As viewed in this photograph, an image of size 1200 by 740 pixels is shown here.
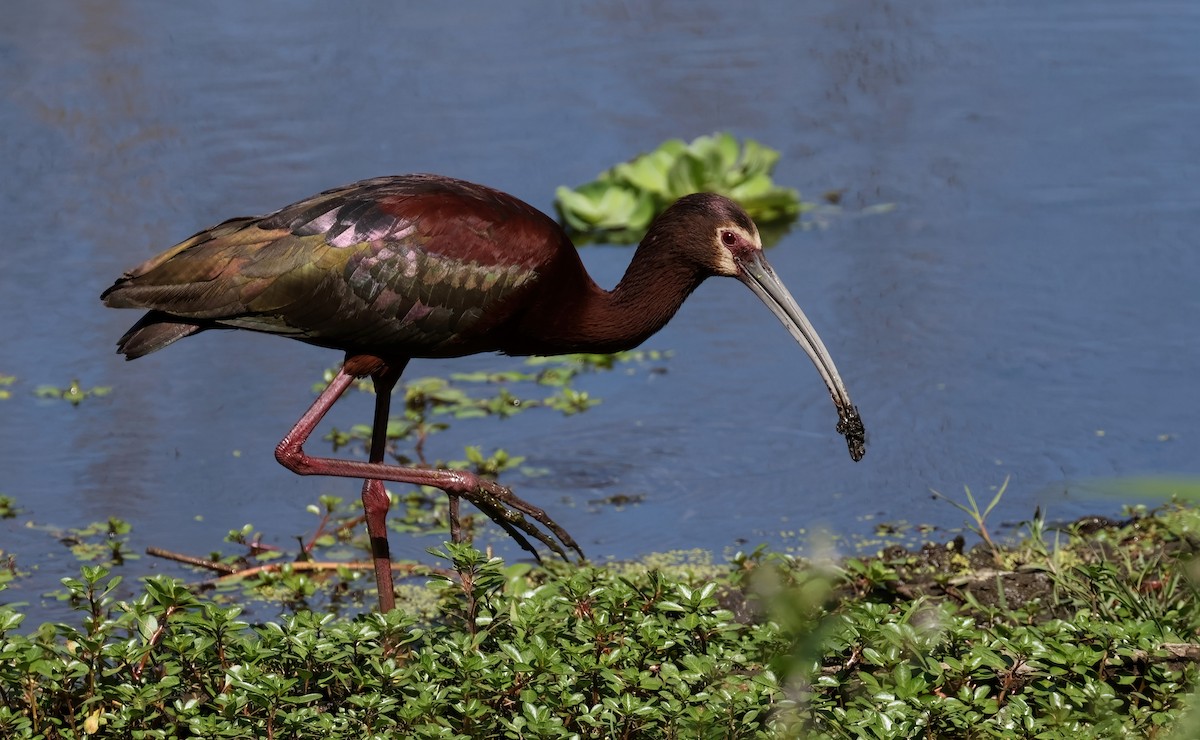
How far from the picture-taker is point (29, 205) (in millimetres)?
8148

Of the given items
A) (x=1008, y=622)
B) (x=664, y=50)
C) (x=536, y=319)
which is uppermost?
(x=664, y=50)

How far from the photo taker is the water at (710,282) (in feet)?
18.7

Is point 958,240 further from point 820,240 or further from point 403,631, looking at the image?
point 403,631

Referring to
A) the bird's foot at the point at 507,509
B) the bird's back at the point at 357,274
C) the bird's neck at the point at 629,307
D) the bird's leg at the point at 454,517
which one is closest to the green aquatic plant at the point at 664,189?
the bird's neck at the point at 629,307

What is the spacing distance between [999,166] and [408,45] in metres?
3.46

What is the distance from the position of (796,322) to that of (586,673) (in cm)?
152

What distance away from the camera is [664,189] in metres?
7.73

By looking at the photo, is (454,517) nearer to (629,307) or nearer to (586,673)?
(629,307)

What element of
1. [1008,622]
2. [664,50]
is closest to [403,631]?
[1008,622]

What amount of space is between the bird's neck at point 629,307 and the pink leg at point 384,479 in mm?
489

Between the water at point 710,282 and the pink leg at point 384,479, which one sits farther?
the water at point 710,282

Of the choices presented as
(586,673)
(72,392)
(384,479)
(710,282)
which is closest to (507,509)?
(384,479)

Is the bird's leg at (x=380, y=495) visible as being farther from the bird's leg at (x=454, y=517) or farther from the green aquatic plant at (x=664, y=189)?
the green aquatic plant at (x=664, y=189)

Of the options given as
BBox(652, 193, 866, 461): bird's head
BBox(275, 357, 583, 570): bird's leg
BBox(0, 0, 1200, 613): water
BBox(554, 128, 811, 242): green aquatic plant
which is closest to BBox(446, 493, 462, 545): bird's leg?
BBox(275, 357, 583, 570): bird's leg
